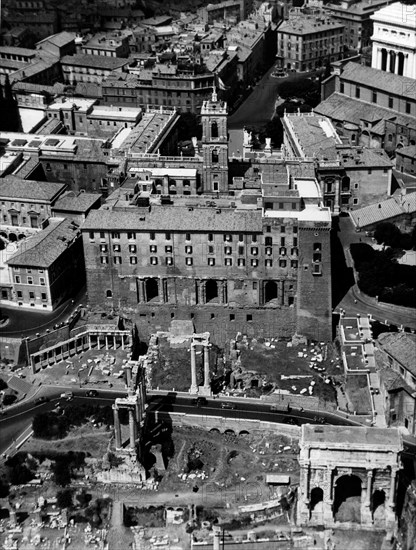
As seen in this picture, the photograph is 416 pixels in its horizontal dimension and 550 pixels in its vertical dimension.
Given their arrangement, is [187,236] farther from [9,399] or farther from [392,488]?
[392,488]

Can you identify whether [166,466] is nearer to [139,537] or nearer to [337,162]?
[139,537]

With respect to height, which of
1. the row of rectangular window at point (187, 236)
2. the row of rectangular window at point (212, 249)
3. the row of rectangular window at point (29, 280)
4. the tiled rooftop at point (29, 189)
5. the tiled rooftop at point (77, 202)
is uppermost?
the row of rectangular window at point (187, 236)

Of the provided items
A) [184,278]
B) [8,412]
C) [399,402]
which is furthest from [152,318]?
[399,402]

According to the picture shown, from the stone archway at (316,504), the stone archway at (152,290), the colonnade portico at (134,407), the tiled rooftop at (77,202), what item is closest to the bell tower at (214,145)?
the tiled rooftop at (77,202)

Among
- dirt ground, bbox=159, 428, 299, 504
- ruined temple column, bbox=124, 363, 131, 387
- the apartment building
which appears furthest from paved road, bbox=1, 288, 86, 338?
dirt ground, bbox=159, 428, 299, 504

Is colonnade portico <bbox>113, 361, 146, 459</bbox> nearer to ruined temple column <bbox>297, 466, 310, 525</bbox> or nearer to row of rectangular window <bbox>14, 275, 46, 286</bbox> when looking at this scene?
ruined temple column <bbox>297, 466, 310, 525</bbox>

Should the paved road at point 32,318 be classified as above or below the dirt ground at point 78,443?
above

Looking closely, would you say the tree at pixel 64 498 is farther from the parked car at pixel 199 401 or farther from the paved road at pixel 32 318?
the paved road at pixel 32 318
